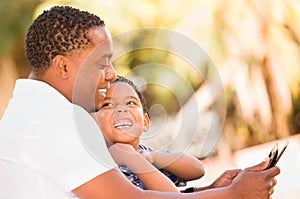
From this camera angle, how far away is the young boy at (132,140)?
1982mm

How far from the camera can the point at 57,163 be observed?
169cm

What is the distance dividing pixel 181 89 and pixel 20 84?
50.4 inches

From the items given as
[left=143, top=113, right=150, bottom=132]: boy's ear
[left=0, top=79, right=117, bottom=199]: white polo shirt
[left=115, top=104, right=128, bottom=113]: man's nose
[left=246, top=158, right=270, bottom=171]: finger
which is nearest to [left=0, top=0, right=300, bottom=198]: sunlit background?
[left=143, top=113, right=150, bottom=132]: boy's ear

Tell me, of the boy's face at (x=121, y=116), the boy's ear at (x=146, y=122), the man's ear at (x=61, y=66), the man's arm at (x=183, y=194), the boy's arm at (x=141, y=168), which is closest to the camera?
the man's arm at (x=183, y=194)

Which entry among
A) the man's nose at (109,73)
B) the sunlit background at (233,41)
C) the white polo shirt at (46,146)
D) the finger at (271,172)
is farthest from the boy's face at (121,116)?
the sunlit background at (233,41)

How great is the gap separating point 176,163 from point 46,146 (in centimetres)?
52

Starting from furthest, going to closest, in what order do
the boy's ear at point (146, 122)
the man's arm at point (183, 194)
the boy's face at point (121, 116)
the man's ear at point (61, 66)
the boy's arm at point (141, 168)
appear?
the boy's ear at point (146, 122) → the boy's face at point (121, 116) → the boy's arm at point (141, 168) → the man's ear at point (61, 66) → the man's arm at point (183, 194)

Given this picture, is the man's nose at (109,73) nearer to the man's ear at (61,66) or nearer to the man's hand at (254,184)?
the man's ear at (61,66)

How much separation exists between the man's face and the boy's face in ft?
0.62

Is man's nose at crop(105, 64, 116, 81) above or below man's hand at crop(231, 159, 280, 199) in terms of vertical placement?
above

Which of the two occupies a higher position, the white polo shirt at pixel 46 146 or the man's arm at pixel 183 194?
the white polo shirt at pixel 46 146

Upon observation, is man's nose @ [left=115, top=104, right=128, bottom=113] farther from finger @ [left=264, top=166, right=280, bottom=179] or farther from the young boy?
finger @ [left=264, top=166, right=280, bottom=179]

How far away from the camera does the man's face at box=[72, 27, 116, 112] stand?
180 centimetres

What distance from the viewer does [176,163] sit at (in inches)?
83.4
